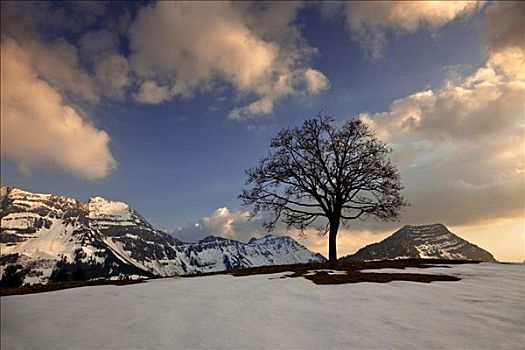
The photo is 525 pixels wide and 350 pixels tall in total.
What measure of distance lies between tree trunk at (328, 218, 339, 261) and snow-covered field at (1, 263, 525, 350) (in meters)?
15.1

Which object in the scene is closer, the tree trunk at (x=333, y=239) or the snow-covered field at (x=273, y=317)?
the snow-covered field at (x=273, y=317)

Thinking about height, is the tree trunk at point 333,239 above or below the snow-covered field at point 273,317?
above

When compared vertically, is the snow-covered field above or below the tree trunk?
below

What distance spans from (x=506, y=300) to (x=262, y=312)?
7.88 metres

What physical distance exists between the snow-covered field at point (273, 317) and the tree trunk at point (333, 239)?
15061 mm

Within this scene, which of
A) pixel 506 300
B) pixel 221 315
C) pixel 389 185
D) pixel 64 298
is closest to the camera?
pixel 221 315

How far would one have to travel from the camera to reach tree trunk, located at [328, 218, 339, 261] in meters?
30.4

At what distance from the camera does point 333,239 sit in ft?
102

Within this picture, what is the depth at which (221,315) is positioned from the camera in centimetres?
1116

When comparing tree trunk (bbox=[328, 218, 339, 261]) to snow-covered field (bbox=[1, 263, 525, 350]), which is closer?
snow-covered field (bbox=[1, 263, 525, 350])

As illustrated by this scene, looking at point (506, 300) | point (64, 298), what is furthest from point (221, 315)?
point (506, 300)

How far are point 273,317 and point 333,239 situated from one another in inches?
819

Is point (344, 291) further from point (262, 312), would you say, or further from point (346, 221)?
point (346, 221)

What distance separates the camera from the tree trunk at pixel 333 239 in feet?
99.9
